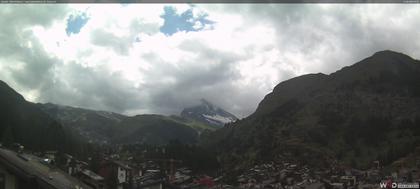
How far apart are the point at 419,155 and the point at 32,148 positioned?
4076 inches

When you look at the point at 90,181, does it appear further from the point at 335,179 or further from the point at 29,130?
the point at 29,130

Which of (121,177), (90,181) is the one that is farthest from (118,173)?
(90,181)

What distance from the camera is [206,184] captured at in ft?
296

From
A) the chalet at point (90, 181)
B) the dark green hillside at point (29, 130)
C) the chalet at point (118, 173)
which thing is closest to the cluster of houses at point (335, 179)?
the chalet at point (118, 173)

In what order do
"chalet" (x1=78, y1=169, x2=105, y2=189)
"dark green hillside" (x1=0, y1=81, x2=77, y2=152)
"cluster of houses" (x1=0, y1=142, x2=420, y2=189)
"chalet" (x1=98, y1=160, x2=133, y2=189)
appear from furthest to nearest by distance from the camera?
1. "dark green hillside" (x1=0, y1=81, x2=77, y2=152)
2. "chalet" (x1=98, y1=160, x2=133, y2=189)
3. "chalet" (x1=78, y1=169, x2=105, y2=189)
4. "cluster of houses" (x1=0, y1=142, x2=420, y2=189)

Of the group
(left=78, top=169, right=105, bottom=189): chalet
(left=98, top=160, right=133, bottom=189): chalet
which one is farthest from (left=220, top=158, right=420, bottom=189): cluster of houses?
(left=78, top=169, right=105, bottom=189): chalet

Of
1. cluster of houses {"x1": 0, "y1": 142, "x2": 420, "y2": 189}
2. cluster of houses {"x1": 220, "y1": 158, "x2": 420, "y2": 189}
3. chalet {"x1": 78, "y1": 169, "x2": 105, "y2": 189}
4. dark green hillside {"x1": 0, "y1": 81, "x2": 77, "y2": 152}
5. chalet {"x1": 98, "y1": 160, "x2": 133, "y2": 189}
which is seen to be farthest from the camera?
dark green hillside {"x1": 0, "y1": 81, "x2": 77, "y2": 152}

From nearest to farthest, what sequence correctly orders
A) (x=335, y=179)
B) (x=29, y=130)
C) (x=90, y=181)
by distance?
(x=90, y=181) → (x=335, y=179) → (x=29, y=130)

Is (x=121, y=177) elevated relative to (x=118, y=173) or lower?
lower

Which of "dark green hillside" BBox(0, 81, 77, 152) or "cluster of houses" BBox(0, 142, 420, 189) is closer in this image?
"cluster of houses" BBox(0, 142, 420, 189)

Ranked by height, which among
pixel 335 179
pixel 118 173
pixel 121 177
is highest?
pixel 118 173

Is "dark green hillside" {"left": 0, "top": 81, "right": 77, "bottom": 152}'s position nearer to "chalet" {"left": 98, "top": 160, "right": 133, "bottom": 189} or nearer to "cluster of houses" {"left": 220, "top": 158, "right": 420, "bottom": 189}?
"chalet" {"left": 98, "top": 160, "right": 133, "bottom": 189}

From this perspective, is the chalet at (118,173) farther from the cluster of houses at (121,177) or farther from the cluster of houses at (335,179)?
the cluster of houses at (335,179)

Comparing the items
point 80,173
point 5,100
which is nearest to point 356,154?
point 5,100
